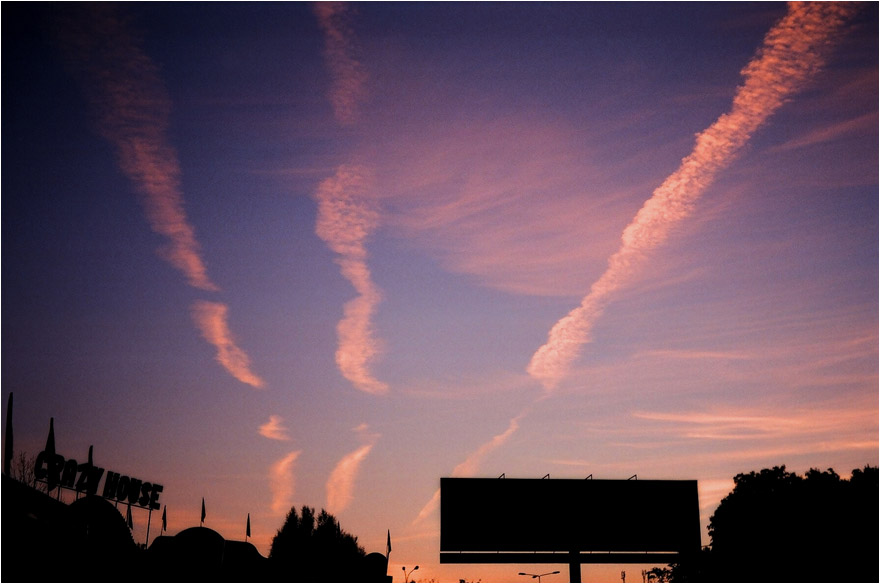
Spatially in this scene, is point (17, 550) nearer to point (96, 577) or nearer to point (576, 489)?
point (96, 577)

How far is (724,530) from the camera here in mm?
75000

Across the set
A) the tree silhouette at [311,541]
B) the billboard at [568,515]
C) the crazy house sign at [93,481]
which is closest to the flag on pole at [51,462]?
the crazy house sign at [93,481]

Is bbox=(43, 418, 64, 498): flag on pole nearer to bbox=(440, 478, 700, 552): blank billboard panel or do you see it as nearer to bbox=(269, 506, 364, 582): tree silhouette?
bbox=(440, 478, 700, 552): blank billboard panel

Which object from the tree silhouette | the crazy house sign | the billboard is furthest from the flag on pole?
the tree silhouette

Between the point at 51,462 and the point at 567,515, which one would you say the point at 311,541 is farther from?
the point at 51,462

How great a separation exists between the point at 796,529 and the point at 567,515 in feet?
89.7

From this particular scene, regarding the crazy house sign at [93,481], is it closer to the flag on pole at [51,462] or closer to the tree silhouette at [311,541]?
the flag on pole at [51,462]

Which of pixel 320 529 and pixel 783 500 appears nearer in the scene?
pixel 783 500

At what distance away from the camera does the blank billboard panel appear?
168 ft

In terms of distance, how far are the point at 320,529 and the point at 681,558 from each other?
62.4m

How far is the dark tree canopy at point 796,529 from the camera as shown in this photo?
6309 centimetres

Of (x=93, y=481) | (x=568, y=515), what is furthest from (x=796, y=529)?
(x=93, y=481)

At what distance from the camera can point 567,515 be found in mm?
52688

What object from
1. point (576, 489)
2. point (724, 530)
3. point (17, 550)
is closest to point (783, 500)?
point (724, 530)
